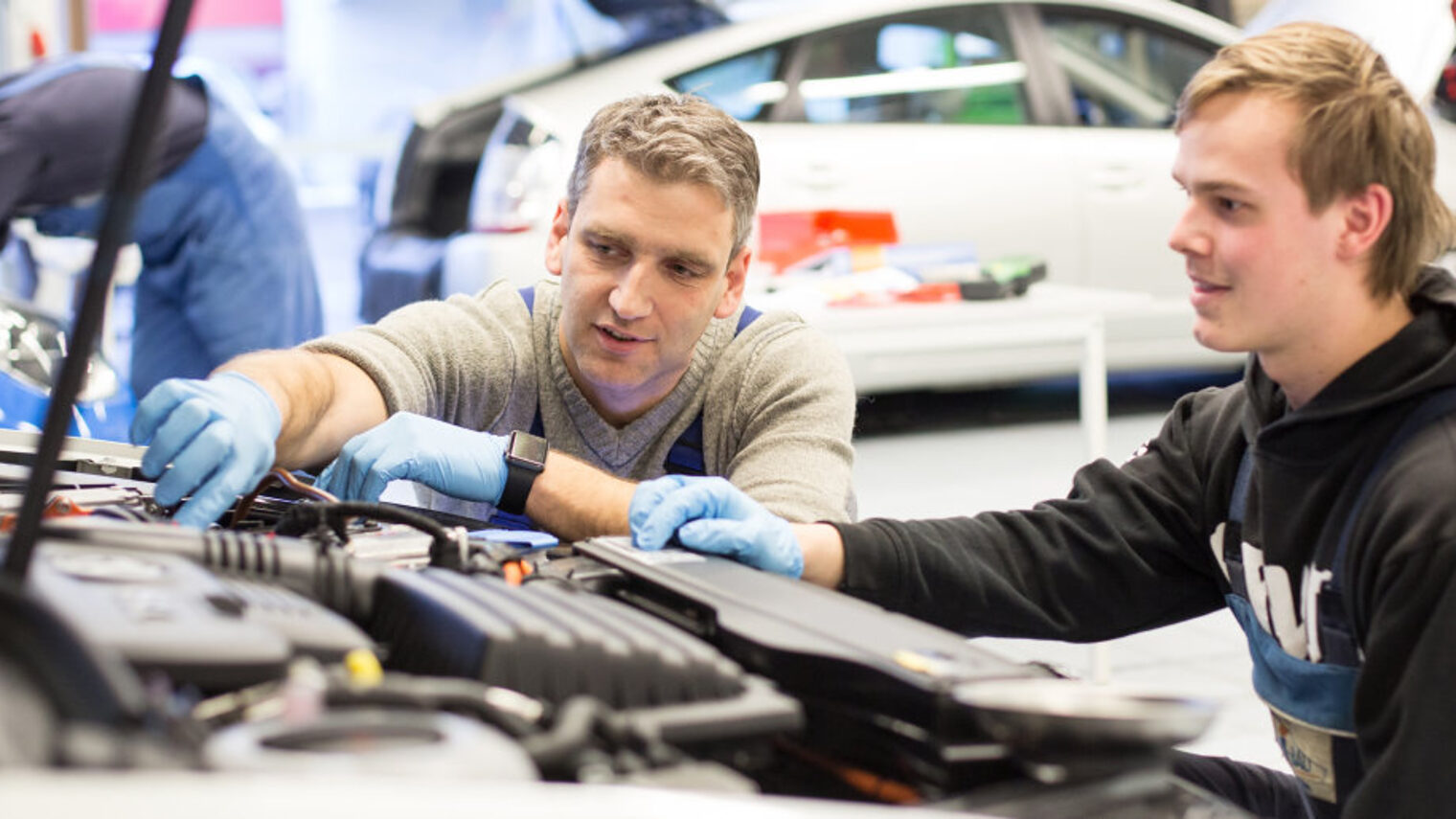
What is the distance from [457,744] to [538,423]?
127 centimetres

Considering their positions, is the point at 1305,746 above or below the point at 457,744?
below

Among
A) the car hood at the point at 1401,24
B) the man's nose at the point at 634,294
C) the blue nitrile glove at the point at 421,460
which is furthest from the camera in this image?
the car hood at the point at 1401,24

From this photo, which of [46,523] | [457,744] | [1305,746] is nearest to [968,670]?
[457,744]

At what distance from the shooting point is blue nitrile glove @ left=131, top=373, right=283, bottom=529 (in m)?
1.17

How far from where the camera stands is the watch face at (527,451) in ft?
4.71

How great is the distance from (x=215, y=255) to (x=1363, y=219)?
2317mm

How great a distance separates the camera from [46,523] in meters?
0.76

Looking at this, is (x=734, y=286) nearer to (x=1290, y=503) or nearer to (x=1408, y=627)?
(x=1290, y=503)

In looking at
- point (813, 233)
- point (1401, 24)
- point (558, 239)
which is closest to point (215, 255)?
point (813, 233)

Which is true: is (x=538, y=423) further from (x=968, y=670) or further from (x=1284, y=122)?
(x=968, y=670)

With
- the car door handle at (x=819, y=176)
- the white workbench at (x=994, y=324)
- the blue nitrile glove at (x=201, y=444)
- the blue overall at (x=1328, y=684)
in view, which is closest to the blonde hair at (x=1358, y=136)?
the blue overall at (x=1328, y=684)

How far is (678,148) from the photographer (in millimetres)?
1612

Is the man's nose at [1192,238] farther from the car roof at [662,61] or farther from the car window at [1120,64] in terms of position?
the car window at [1120,64]

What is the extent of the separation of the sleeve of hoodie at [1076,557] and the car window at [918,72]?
3173mm
